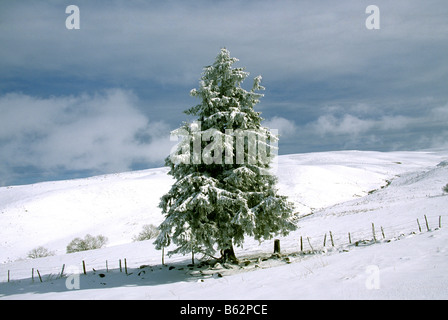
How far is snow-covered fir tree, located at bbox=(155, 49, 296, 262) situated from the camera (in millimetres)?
14109

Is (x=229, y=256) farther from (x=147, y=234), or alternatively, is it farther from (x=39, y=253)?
(x=39, y=253)

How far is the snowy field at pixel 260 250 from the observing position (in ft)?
28.0

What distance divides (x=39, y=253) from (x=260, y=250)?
33.5 metres

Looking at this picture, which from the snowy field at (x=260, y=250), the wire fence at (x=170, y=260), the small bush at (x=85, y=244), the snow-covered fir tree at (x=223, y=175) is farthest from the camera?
the small bush at (x=85, y=244)

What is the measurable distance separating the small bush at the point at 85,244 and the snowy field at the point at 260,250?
1.39 meters

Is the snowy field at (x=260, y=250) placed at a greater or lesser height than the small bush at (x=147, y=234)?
greater

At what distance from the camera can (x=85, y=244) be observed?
39875mm

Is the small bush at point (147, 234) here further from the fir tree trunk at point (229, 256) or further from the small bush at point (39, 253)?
the fir tree trunk at point (229, 256)

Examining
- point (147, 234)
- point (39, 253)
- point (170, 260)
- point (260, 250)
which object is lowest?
point (39, 253)

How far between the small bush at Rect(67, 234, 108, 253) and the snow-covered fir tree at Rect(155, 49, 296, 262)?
3021 centimetres

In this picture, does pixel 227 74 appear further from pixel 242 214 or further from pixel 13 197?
Answer: pixel 13 197

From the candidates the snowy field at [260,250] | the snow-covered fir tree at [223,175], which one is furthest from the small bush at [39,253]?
the snow-covered fir tree at [223,175]

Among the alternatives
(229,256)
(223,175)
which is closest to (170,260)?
(229,256)
